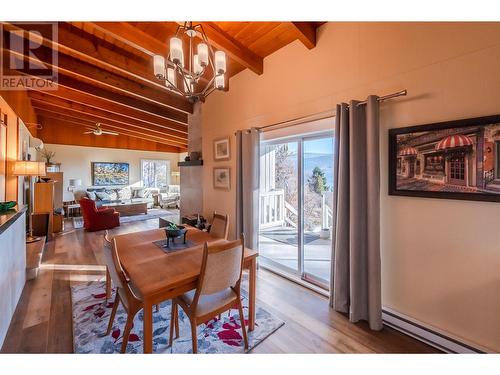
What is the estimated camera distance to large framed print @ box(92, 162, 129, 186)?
8.68 metres

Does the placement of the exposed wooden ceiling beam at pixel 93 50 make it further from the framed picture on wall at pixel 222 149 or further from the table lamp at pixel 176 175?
the table lamp at pixel 176 175

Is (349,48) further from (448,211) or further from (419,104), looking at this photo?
(448,211)

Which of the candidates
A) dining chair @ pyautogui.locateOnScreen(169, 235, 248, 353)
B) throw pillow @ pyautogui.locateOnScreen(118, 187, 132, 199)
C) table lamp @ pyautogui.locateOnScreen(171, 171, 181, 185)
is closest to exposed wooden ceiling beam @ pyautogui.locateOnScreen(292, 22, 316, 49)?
dining chair @ pyautogui.locateOnScreen(169, 235, 248, 353)

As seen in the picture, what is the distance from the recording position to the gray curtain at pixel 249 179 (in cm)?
320

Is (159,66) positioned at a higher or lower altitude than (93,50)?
lower

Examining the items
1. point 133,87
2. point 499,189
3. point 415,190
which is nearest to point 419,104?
point 415,190

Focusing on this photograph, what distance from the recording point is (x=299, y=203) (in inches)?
119

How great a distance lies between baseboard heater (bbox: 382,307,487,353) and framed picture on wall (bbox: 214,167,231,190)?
275cm

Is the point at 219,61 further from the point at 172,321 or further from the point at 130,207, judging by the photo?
the point at 130,207

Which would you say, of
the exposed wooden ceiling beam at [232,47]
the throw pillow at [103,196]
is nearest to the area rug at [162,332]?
the exposed wooden ceiling beam at [232,47]

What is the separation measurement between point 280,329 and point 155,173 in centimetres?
982

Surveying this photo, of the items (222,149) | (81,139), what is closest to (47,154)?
(81,139)

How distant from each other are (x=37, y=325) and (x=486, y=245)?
3.77 meters

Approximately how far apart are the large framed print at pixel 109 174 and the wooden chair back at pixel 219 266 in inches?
362
